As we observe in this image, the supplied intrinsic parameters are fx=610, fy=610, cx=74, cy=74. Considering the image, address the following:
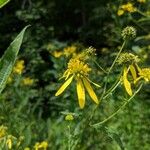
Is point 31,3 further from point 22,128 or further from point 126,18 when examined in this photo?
point 22,128

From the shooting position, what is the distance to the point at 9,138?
2.51 meters

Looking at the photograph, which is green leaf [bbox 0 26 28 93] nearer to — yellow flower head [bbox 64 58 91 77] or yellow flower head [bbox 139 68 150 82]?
yellow flower head [bbox 64 58 91 77]

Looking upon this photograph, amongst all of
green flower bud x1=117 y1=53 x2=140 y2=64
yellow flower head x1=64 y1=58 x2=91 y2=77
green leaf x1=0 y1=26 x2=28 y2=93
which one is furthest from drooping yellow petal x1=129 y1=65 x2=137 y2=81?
green leaf x1=0 y1=26 x2=28 y2=93

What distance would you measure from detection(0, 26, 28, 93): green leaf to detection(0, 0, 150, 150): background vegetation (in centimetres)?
46

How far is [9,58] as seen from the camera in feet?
5.21

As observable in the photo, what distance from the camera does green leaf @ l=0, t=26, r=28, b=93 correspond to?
5.14 ft

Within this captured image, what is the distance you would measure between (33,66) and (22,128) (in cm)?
277

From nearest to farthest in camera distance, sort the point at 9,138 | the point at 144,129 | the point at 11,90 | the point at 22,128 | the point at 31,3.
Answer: the point at 9,138 < the point at 22,128 < the point at 144,129 < the point at 11,90 < the point at 31,3

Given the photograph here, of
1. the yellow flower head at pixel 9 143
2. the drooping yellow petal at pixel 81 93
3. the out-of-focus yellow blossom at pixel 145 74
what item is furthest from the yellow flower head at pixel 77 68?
the yellow flower head at pixel 9 143

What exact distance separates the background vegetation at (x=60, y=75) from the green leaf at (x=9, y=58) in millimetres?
461

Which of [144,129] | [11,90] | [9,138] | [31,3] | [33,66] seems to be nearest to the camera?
[9,138]

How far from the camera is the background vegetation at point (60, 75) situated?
3.63 m

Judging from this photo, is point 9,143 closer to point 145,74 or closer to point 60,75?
point 145,74

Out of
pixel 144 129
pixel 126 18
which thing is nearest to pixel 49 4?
pixel 126 18
